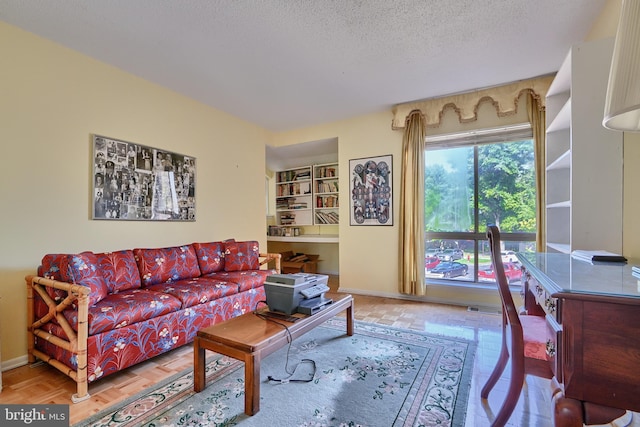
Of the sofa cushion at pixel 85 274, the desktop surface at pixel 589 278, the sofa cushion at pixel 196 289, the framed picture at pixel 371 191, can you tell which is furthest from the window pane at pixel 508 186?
the sofa cushion at pixel 85 274

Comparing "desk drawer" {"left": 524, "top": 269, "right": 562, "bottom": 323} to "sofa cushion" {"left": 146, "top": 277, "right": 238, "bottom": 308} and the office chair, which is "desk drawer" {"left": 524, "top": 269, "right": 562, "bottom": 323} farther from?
"sofa cushion" {"left": 146, "top": 277, "right": 238, "bottom": 308}

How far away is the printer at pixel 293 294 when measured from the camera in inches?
74.7

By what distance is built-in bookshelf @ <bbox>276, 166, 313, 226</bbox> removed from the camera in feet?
17.3

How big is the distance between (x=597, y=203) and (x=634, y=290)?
47.9 inches

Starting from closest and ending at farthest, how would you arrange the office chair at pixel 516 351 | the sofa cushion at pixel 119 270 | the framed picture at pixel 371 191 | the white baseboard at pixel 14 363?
the office chair at pixel 516 351, the white baseboard at pixel 14 363, the sofa cushion at pixel 119 270, the framed picture at pixel 371 191

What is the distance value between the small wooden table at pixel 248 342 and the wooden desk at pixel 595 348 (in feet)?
3.96

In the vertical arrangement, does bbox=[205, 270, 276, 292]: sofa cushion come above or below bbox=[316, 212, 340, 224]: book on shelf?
below

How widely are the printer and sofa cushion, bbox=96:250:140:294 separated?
4.27 ft

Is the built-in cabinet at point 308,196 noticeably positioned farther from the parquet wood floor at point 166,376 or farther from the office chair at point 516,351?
the office chair at point 516,351

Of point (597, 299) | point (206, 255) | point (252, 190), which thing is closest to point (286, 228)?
point (252, 190)

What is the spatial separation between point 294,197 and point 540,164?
3.71 m

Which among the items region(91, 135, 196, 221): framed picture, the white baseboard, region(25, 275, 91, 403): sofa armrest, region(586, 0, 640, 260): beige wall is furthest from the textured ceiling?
the white baseboard

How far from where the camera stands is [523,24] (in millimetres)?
2141

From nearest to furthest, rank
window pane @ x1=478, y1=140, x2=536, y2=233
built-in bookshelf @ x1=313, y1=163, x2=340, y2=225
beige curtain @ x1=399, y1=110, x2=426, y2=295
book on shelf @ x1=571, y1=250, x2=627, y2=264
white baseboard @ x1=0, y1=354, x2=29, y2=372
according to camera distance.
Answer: book on shelf @ x1=571, y1=250, x2=627, y2=264, white baseboard @ x1=0, y1=354, x2=29, y2=372, window pane @ x1=478, y1=140, x2=536, y2=233, beige curtain @ x1=399, y1=110, x2=426, y2=295, built-in bookshelf @ x1=313, y1=163, x2=340, y2=225
